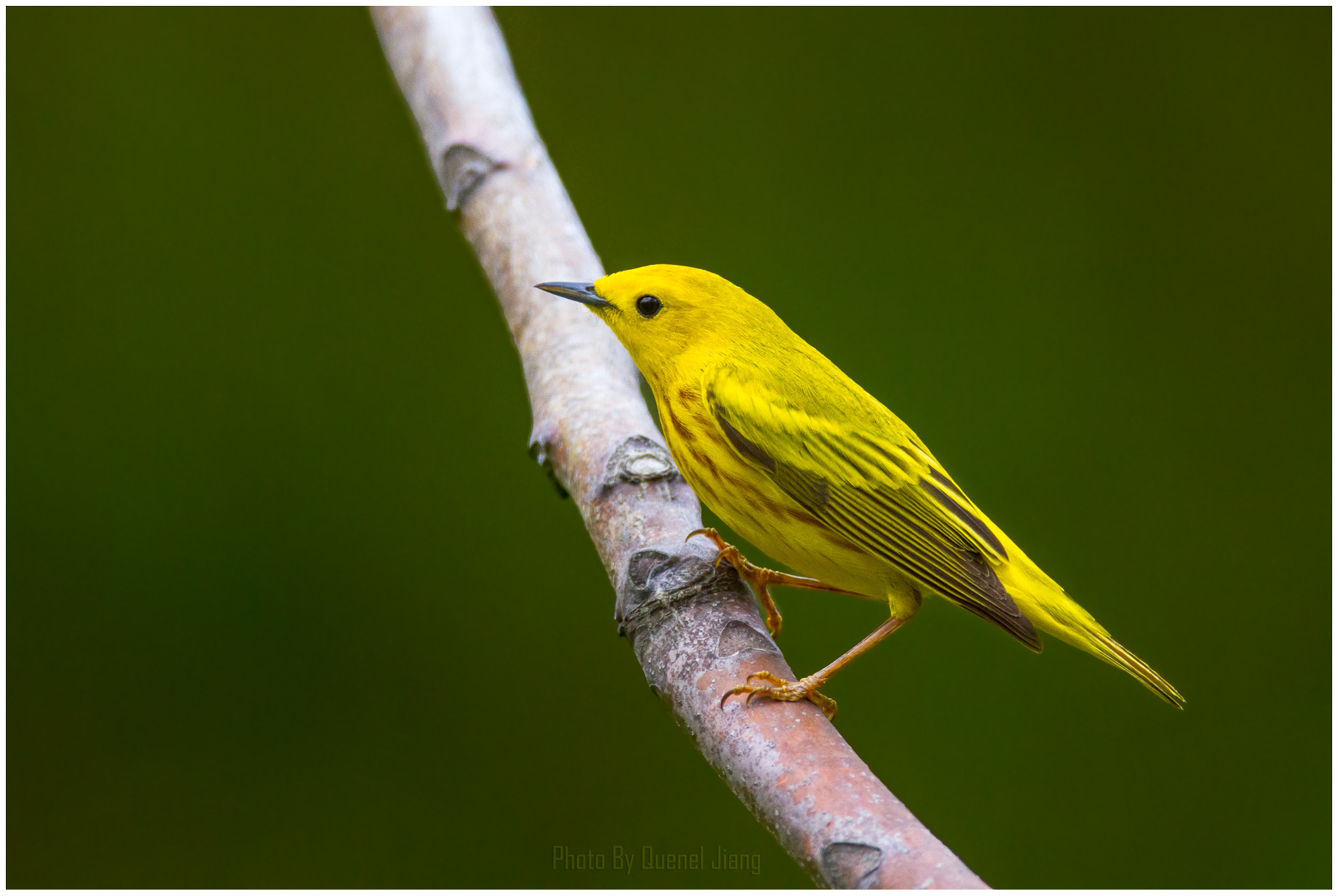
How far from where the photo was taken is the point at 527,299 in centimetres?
220

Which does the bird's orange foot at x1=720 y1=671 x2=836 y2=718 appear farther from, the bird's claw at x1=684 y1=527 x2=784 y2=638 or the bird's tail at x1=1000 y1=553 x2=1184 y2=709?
the bird's tail at x1=1000 y1=553 x2=1184 y2=709

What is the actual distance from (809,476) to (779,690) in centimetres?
49

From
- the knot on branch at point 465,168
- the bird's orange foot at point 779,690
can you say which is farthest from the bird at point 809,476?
the knot on branch at point 465,168

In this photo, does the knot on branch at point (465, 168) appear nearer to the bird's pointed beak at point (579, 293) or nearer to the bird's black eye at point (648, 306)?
the bird's pointed beak at point (579, 293)

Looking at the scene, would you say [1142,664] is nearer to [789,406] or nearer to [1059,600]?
[1059,600]

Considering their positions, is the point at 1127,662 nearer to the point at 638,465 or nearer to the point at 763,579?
the point at 763,579

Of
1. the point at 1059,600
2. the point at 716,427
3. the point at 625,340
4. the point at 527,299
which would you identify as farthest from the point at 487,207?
the point at 1059,600

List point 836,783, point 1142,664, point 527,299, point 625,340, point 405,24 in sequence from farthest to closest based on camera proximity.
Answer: point 405,24 < point 527,299 < point 625,340 < point 1142,664 < point 836,783

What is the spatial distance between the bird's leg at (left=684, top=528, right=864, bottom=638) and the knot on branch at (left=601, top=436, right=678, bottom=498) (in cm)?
13

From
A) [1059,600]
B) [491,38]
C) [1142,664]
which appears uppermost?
[491,38]

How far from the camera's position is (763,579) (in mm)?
1852

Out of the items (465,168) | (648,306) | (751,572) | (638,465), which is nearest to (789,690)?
(751,572)

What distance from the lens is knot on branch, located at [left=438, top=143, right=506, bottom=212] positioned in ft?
7.47

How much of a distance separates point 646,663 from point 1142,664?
0.98m
